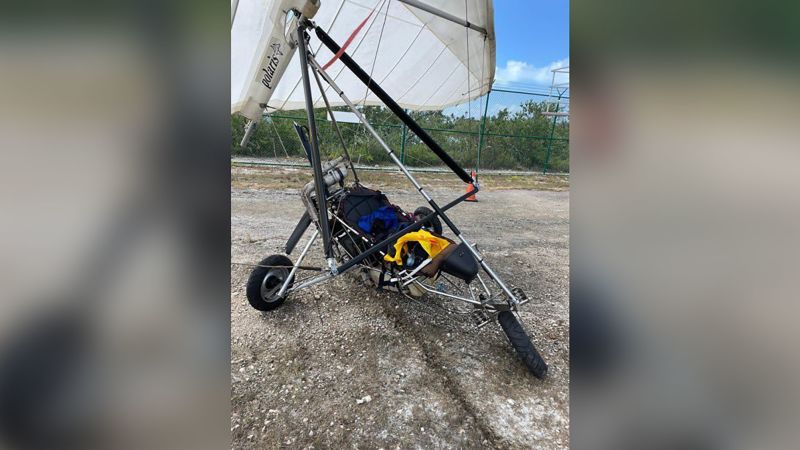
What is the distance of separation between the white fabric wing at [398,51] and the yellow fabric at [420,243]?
192cm

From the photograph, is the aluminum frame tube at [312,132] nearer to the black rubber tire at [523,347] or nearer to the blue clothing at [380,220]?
the blue clothing at [380,220]

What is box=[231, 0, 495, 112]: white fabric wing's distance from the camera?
3514mm

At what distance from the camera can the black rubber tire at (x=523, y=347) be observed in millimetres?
2711

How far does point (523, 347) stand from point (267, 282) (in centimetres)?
241

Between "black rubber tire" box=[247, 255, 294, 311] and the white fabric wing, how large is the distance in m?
1.68

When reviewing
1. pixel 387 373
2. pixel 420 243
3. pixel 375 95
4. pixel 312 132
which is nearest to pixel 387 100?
pixel 375 95

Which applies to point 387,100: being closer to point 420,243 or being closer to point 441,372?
point 420,243

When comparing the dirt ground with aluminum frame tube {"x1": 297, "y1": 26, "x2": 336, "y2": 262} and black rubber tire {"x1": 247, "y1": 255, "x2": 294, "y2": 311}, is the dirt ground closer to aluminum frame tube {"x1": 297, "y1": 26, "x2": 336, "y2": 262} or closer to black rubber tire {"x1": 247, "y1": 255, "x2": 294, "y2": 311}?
black rubber tire {"x1": 247, "y1": 255, "x2": 294, "y2": 311}

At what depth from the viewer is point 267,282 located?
11.5ft
